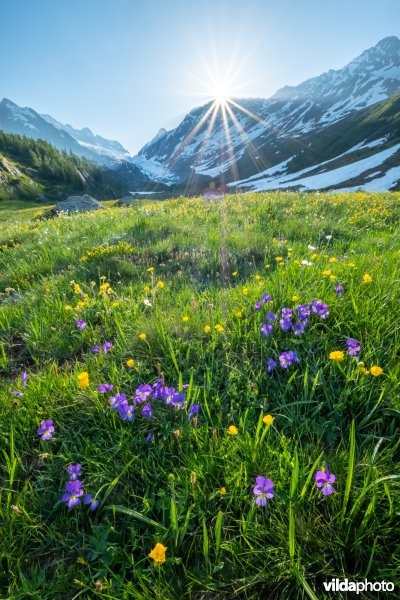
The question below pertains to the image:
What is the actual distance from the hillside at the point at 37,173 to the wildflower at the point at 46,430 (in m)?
119

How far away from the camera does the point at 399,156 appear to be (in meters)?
73.4

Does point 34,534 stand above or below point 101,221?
below

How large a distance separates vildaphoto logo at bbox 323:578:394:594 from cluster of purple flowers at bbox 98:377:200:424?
1.06 metres

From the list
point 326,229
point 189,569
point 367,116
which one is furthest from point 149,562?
point 367,116

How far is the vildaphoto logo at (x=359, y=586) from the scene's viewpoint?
1.28 m

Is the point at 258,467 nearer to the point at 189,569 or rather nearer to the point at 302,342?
the point at 189,569

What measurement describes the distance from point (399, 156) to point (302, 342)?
9177 centimetres

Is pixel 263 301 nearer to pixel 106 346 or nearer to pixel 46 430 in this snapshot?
pixel 106 346

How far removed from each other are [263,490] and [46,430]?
1489 mm

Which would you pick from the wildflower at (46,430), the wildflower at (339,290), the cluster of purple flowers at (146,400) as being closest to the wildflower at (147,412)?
the cluster of purple flowers at (146,400)

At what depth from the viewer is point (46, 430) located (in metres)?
2.11

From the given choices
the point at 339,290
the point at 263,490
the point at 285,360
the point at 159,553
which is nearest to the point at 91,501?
the point at 159,553

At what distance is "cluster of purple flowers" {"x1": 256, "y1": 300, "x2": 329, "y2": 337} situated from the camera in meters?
2.65

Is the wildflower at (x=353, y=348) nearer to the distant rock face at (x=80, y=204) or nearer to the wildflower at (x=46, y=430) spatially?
the wildflower at (x=46, y=430)
